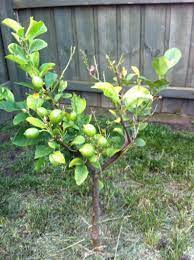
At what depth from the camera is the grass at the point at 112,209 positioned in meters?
1.60

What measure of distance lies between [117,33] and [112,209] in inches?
64.6

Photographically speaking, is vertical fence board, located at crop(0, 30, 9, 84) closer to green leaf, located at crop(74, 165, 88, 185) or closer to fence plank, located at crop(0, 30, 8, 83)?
fence plank, located at crop(0, 30, 8, 83)

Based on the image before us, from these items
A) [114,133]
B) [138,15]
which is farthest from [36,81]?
[138,15]

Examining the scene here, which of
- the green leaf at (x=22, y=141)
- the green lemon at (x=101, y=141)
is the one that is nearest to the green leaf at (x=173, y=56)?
the green lemon at (x=101, y=141)

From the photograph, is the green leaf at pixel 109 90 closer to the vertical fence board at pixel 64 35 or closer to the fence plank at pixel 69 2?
the fence plank at pixel 69 2

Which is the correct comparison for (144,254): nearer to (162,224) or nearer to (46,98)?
(162,224)

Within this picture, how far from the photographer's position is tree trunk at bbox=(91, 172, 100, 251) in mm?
1371

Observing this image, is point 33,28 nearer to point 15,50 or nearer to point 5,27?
point 15,50

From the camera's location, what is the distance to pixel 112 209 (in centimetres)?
186

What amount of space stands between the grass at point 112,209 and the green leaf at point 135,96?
881 mm

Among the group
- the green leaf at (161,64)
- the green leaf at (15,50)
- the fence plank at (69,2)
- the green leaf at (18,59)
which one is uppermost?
the fence plank at (69,2)

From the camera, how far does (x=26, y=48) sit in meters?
1.08

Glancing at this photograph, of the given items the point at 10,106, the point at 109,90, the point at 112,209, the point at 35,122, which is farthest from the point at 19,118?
the point at 112,209

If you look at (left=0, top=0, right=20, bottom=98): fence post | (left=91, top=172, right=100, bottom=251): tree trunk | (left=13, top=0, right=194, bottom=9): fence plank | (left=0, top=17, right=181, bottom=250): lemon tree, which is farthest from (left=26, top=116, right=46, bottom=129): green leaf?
(left=0, top=0, right=20, bottom=98): fence post
